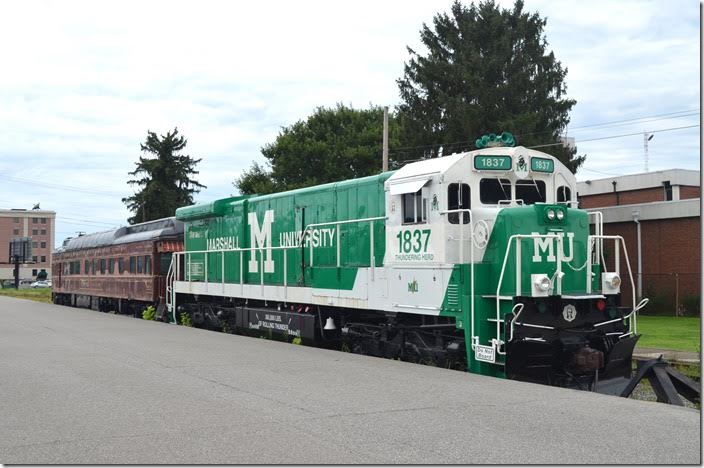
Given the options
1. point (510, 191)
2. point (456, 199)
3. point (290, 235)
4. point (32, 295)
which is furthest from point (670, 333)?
point (32, 295)

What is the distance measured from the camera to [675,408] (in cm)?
795

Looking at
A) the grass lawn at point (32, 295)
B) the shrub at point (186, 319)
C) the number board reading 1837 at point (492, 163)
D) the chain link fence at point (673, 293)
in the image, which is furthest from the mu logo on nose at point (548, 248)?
the grass lawn at point (32, 295)

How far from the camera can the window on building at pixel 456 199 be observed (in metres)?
11.5

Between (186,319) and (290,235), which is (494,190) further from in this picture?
(186,319)

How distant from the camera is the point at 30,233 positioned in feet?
448

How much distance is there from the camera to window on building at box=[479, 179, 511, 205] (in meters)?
11.8

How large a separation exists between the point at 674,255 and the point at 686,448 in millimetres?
25853

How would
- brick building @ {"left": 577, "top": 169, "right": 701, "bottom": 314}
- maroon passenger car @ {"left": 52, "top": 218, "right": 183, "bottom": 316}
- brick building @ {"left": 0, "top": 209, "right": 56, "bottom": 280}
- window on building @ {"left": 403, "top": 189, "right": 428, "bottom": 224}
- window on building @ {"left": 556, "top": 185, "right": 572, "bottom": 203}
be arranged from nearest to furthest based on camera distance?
window on building @ {"left": 403, "top": 189, "right": 428, "bottom": 224} < window on building @ {"left": 556, "top": 185, "right": 572, "bottom": 203} < maroon passenger car @ {"left": 52, "top": 218, "right": 183, "bottom": 316} < brick building @ {"left": 577, "top": 169, "right": 701, "bottom": 314} < brick building @ {"left": 0, "top": 209, "right": 56, "bottom": 280}

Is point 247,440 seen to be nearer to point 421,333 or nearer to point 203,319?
point 421,333

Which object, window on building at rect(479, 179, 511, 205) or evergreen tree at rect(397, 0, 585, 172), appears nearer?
window on building at rect(479, 179, 511, 205)

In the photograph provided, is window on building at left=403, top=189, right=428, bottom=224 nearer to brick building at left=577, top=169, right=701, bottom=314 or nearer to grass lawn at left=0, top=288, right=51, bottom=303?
brick building at left=577, top=169, right=701, bottom=314

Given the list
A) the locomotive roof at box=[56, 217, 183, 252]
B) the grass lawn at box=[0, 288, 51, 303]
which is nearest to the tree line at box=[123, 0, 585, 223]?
the locomotive roof at box=[56, 217, 183, 252]

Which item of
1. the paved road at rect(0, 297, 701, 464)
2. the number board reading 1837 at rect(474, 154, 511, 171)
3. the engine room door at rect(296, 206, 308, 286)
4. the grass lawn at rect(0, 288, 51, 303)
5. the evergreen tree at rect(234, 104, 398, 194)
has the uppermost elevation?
the evergreen tree at rect(234, 104, 398, 194)

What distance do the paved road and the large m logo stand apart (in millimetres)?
5921
